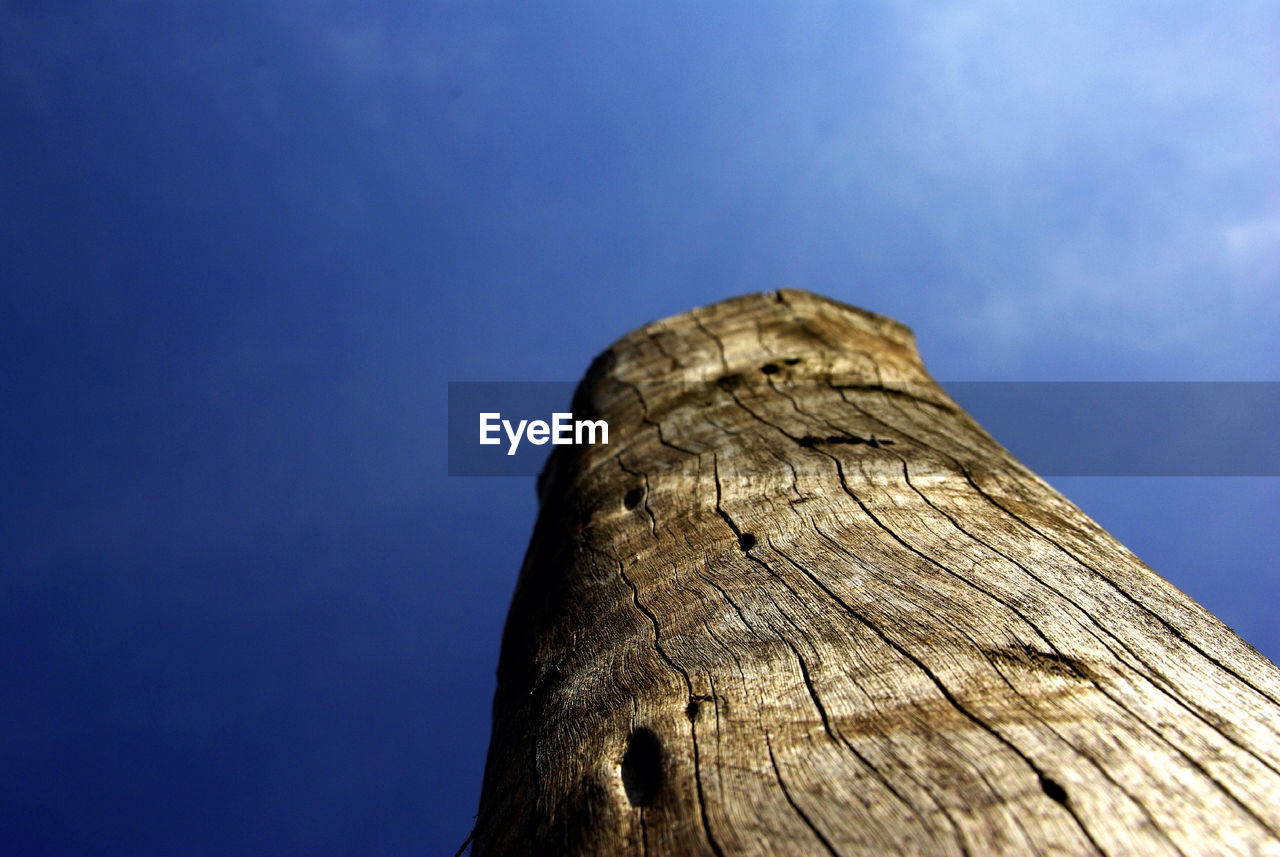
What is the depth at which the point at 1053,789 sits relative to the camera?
95 centimetres

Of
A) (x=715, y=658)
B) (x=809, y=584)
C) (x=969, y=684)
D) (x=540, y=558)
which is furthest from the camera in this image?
(x=540, y=558)

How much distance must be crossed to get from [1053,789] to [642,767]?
1.75 ft

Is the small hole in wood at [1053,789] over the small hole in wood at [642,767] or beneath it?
beneath

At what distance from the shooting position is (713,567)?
1.69 m

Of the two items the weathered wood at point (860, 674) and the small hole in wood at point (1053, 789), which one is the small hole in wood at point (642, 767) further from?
the small hole in wood at point (1053, 789)

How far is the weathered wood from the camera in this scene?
96 cm

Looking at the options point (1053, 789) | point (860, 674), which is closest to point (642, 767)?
point (860, 674)

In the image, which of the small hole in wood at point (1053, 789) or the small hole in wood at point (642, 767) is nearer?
the small hole in wood at point (1053, 789)

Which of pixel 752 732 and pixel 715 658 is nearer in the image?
pixel 752 732

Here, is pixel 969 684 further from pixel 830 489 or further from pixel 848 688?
pixel 830 489

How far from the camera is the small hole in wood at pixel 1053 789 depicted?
37.0 inches

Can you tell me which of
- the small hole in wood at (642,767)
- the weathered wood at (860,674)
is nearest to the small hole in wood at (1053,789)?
the weathered wood at (860,674)

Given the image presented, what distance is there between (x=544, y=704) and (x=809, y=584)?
1.75 ft

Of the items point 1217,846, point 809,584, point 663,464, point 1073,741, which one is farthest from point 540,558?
point 1217,846
